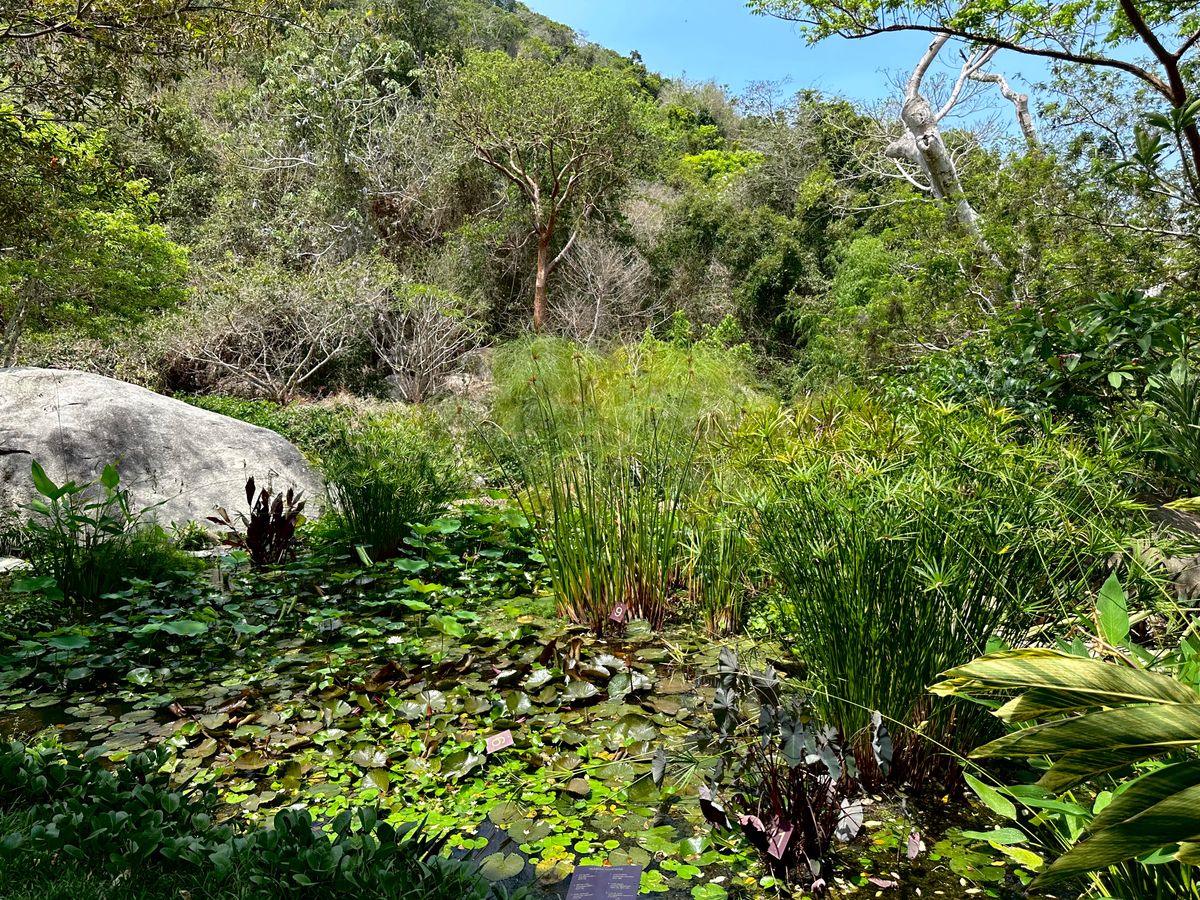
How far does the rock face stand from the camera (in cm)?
516

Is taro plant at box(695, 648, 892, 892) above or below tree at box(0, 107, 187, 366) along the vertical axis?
below

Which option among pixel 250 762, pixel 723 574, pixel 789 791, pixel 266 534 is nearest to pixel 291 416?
pixel 266 534

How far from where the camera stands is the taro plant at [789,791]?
159cm

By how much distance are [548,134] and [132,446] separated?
1084 centimetres

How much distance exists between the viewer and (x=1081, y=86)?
7438 mm

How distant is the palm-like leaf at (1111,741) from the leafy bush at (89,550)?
131 inches

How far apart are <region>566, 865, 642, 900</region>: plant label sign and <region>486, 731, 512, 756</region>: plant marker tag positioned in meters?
0.45

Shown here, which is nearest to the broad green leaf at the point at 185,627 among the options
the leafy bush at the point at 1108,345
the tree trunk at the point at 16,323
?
the leafy bush at the point at 1108,345

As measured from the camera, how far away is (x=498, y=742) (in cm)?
209

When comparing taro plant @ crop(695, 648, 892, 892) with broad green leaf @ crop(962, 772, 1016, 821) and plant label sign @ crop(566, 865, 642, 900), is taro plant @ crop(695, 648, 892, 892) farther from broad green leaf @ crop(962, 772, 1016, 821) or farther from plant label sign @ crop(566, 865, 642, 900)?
broad green leaf @ crop(962, 772, 1016, 821)

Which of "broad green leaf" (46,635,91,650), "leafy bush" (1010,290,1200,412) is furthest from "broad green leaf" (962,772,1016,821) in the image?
"broad green leaf" (46,635,91,650)

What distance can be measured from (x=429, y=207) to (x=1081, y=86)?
12011 mm

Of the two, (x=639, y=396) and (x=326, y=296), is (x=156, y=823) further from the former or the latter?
(x=326, y=296)

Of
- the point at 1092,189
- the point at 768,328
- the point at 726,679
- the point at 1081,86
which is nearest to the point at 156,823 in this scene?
the point at 726,679
